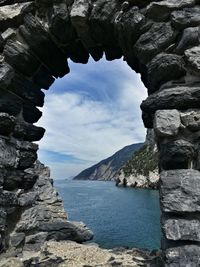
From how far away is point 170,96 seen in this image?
3.36 metres

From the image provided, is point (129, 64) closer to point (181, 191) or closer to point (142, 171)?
point (181, 191)

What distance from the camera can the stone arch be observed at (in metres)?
3.10

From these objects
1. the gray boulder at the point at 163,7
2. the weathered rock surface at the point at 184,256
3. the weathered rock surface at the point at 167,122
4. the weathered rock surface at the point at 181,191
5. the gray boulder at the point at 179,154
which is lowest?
the weathered rock surface at the point at 184,256

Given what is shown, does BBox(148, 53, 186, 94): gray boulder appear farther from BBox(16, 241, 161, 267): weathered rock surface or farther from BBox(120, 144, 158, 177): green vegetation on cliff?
BBox(120, 144, 158, 177): green vegetation on cliff

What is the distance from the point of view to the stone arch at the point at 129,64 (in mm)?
3102

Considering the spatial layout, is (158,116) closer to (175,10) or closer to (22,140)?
(175,10)

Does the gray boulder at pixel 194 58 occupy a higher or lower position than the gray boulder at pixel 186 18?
lower

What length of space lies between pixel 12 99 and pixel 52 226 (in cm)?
337

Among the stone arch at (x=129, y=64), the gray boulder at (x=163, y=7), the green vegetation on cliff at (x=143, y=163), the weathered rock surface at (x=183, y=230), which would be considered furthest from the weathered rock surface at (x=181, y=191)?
the green vegetation on cliff at (x=143, y=163)

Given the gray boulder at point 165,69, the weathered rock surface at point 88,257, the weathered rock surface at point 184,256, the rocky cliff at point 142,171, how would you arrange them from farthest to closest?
the rocky cliff at point 142,171 < the weathered rock surface at point 88,257 < the gray boulder at point 165,69 < the weathered rock surface at point 184,256

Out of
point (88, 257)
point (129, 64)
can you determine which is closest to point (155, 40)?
point (129, 64)

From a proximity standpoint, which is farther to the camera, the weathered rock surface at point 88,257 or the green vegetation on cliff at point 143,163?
the green vegetation on cliff at point 143,163

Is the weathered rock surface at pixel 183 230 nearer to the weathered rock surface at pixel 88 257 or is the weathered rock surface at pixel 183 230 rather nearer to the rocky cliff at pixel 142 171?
the weathered rock surface at pixel 88 257

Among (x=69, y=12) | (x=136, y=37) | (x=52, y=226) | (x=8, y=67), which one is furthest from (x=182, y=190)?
(x=52, y=226)
